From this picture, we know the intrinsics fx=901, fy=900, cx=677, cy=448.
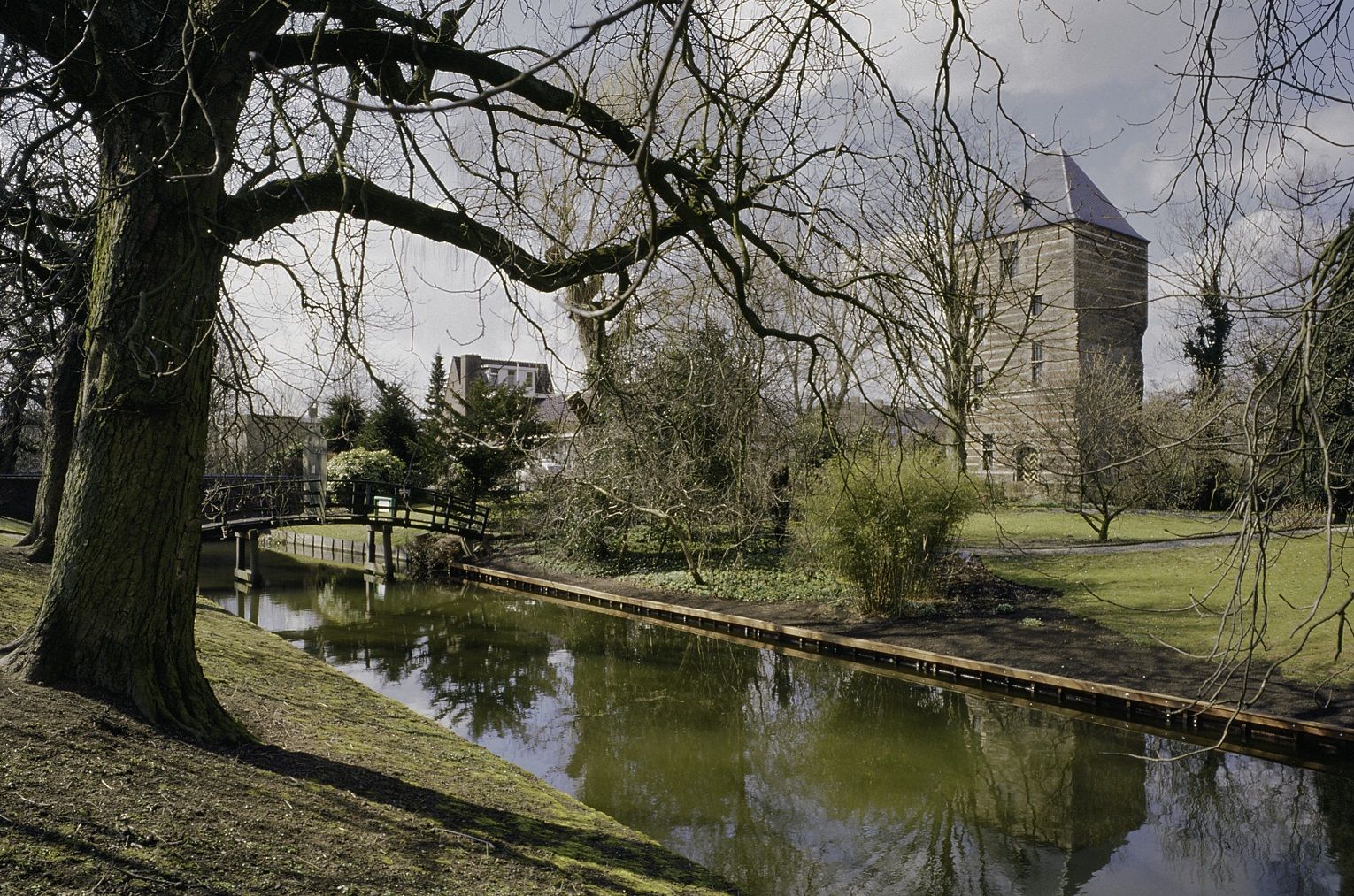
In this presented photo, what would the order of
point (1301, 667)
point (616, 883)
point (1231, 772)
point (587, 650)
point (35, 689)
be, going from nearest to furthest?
point (35, 689)
point (616, 883)
point (1231, 772)
point (1301, 667)
point (587, 650)

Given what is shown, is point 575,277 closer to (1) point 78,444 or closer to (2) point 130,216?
(2) point 130,216

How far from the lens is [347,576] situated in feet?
66.2

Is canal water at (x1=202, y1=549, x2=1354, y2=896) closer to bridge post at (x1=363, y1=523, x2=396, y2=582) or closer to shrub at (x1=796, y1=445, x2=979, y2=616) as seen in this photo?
shrub at (x1=796, y1=445, x2=979, y2=616)

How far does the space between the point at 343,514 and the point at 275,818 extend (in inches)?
678

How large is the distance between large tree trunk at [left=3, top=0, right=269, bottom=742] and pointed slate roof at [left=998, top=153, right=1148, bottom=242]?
3.51 meters

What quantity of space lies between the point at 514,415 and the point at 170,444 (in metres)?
15.5

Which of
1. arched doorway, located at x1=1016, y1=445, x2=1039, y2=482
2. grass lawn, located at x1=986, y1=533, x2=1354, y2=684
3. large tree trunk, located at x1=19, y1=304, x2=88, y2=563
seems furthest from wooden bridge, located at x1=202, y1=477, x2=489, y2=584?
grass lawn, located at x1=986, y1=533, x2=1354, y2=684

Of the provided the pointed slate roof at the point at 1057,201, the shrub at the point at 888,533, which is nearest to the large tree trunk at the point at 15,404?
the pointed slate roof at the point at 1057,201

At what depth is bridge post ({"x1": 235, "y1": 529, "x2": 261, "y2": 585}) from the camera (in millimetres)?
18344

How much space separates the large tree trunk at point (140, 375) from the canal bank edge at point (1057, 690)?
5.18 meters

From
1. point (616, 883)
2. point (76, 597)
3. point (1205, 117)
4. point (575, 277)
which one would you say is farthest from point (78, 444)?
point (1205, 117)

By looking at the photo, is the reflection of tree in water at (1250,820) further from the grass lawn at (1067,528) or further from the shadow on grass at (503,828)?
the grass lawn at (1067,528)

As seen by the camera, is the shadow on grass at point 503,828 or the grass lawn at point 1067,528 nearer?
the shadow on grass at point 503,828

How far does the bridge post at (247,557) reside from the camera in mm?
18344
